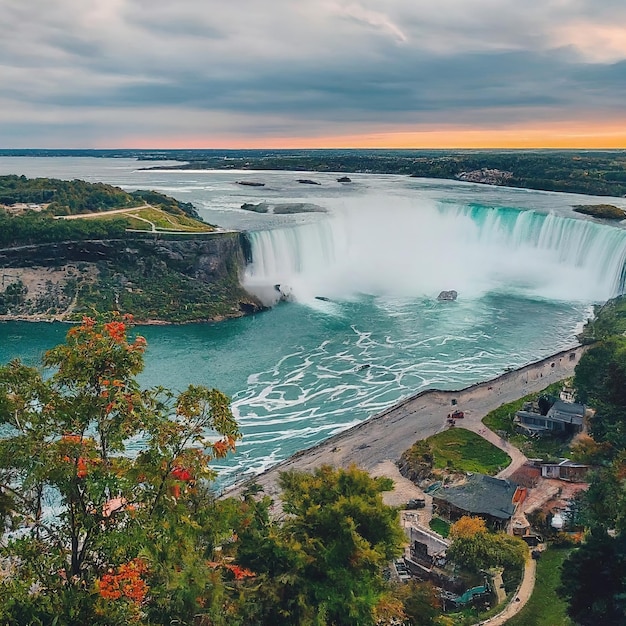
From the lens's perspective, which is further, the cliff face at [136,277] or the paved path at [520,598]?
the cliff face at [136,277]

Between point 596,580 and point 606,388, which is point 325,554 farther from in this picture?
point 606,388

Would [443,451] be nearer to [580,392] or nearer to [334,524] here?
[580,392]

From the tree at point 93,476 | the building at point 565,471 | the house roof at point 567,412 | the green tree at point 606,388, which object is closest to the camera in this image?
the tree at point 93,476

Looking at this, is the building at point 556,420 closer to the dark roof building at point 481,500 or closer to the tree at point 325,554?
the dark roof building at point 481,500

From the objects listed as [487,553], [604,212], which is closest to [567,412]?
[487,553]

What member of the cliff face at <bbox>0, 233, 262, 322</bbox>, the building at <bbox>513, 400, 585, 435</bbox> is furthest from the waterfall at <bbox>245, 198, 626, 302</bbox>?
the building at <bbox>513, 400, 585, 435</bbox>

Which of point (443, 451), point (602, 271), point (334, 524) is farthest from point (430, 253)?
point (334, 524)

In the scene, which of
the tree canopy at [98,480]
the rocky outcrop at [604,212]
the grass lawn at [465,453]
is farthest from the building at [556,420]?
the rocky outcrop at [604,212]

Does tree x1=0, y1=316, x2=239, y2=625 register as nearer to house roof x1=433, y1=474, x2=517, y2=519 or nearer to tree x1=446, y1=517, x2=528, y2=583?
tree x1=446, y1=517, x2=528, y2=583
